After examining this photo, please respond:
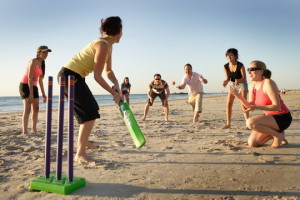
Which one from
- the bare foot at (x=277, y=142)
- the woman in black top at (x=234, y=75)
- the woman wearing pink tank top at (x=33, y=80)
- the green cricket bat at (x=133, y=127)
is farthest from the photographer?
the woman in black top at (x=234, y=75)

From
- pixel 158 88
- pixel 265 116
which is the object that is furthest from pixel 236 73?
pixel 158 88

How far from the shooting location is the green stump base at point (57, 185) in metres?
2.25

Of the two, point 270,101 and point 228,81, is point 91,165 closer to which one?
point 270,101

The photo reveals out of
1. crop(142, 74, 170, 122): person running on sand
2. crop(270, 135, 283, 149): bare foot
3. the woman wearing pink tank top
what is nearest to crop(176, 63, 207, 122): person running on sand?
crop(142, 74, 170, 122): person running on sand

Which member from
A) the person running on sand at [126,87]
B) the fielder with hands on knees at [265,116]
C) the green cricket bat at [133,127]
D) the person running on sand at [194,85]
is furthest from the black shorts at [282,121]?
the person running on sand at [126,87]

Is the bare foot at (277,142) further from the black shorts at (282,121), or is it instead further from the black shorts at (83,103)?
the black shorts at (83,103)

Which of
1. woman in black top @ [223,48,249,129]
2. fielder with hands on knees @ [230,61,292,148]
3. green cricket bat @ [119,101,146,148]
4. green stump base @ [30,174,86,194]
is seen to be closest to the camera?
green stump base @ [30,174,86,194]

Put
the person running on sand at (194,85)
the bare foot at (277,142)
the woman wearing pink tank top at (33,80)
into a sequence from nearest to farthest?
the bare foot at (277,142), the woman wearing pink tank top at (33,80), the person running on sand at (194,85)

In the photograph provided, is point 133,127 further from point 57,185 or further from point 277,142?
point 277,142

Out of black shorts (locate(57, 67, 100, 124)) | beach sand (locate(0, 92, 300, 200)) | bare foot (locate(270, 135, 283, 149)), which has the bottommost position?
beach sand (locate(0, 92, 300, 200))

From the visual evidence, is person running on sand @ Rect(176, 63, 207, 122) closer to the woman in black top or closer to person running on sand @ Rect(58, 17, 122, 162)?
the woman in black top

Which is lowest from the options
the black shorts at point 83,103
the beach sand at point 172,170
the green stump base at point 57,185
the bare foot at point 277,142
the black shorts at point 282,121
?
the beach sand at point 172,170

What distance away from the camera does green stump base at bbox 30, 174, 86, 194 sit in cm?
225

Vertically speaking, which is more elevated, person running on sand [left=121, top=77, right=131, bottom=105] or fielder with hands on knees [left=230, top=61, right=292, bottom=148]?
person running on sand [left=121, top=77, right=131, bottom=105]
